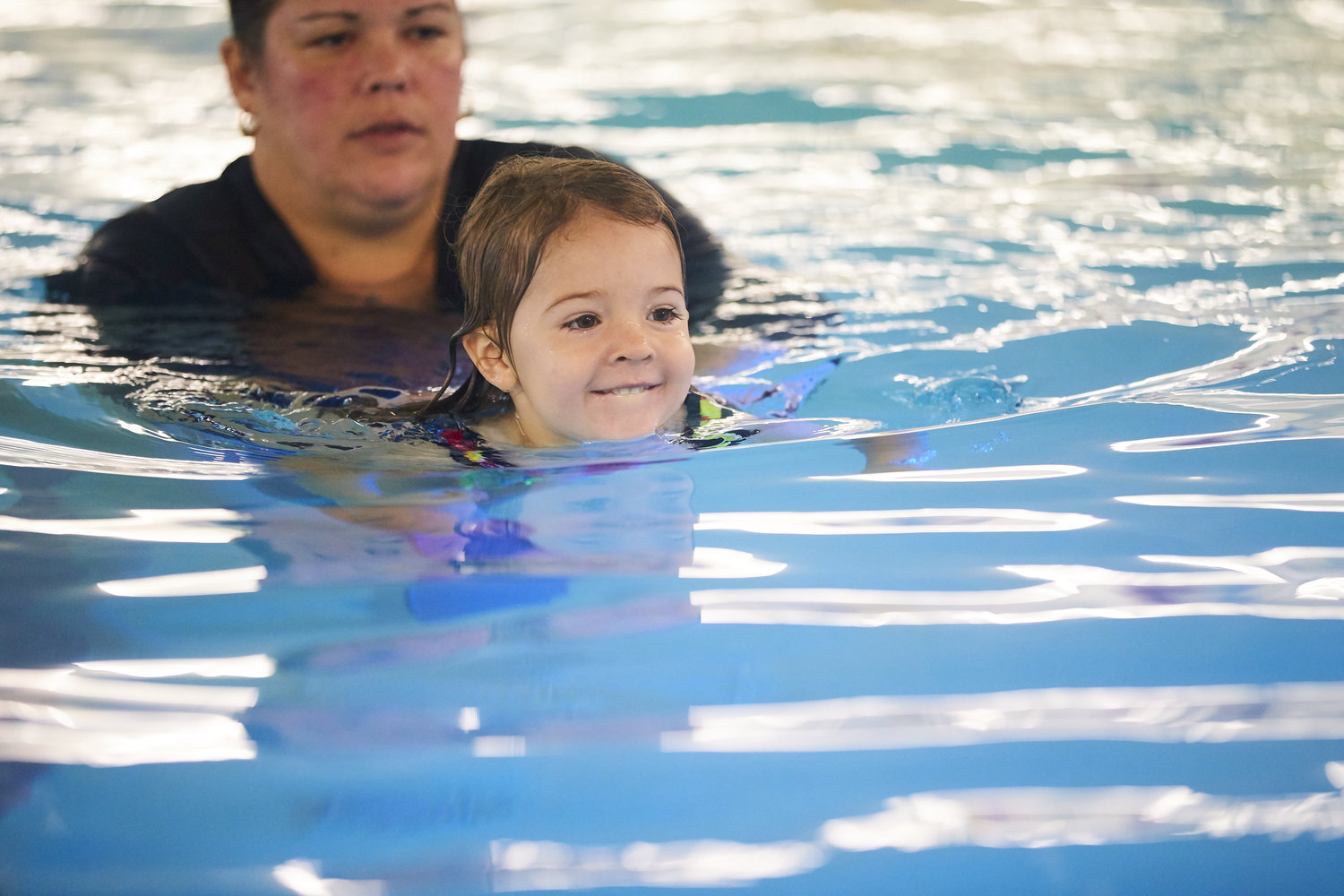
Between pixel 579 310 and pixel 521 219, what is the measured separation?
19 cm

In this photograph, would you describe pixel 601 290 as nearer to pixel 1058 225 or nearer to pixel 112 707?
pixel 112 707

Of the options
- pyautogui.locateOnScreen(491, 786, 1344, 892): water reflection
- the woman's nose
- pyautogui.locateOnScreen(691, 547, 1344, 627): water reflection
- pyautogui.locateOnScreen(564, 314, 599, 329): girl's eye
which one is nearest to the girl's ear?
pyautogui.locateOnScreen(564, 314, 599, 329): girl's eye

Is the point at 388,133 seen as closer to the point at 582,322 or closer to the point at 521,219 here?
the point at 521,219

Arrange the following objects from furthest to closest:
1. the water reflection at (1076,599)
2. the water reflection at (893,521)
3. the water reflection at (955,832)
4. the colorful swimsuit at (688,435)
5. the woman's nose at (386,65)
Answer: the woman's nose at (386,65), the colorful swimsuit at (688,435), the water reflection at (893,521), the water reflection at (1076,599), the water reflection at (955,832)

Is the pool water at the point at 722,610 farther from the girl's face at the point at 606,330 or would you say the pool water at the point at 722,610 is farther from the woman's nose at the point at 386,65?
the woman's nose at the point at 386,65

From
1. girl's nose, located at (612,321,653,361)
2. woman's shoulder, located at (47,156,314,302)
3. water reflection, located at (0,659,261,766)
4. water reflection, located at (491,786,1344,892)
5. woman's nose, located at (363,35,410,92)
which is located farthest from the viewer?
woman's shoulder, located at (47,156,314,302)

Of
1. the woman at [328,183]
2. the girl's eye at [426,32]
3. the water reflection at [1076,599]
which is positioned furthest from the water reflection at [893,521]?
the girl's eye at [426,32]

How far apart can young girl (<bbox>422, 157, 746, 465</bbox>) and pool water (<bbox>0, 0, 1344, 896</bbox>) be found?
98 mm

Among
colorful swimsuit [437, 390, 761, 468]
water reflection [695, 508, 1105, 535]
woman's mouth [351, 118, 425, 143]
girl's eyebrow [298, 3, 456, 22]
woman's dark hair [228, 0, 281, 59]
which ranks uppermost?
woman's dark hair [228, 0, 281, 59]

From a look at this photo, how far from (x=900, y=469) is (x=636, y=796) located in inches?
30.6

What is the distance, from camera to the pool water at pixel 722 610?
1212mm

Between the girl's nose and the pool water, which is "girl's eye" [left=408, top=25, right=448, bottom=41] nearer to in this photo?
the pool water

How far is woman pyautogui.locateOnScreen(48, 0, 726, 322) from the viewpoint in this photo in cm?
265

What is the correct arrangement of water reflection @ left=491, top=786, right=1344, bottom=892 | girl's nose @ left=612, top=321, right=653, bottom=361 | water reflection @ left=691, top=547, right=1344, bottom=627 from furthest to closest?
girl's nose @ left=612, top=321, right=653, bottom=361, water reflection @ left=691, top=547, right=1344, bottom=627, water reflection @ left=491, top=786, right=1344, bottom=892
